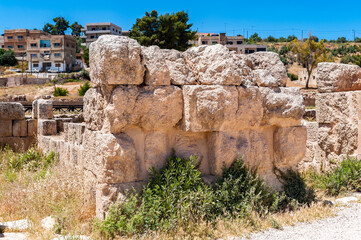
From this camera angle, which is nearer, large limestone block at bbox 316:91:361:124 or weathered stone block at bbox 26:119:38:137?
large limestone block at bbox 316:91:361:124

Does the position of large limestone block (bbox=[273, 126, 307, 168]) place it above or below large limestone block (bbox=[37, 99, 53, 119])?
below

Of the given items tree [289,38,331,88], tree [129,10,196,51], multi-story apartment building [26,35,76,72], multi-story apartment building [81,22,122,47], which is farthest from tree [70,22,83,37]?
tree [289,38,331,88]

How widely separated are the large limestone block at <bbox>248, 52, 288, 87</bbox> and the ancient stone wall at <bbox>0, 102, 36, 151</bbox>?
695cm

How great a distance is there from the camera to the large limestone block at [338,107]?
670cm

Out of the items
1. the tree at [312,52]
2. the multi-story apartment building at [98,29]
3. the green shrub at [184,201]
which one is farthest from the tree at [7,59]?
the green shrub at [184,201]

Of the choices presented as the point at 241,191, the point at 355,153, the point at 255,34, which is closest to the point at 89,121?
the point at 241,191

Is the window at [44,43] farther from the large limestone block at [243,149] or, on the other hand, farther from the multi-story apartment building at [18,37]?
the large limestone block at [243,149]

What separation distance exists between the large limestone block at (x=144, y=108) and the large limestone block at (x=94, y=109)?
0.70 feet

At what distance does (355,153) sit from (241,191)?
3.36 meters

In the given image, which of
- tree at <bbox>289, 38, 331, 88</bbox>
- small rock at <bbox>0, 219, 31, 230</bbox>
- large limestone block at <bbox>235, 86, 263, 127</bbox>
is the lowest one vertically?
small rock at <bbox>0, 219, 31, 230</bbox>

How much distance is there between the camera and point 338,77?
22.8 feet

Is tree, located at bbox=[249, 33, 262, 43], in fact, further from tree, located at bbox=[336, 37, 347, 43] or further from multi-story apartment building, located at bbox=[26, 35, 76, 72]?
multi-story apartment building, located at bbox=[26, 35, 76, 72]

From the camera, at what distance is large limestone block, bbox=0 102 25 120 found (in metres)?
9.67

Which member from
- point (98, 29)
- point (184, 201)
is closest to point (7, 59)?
point (98, 29)
